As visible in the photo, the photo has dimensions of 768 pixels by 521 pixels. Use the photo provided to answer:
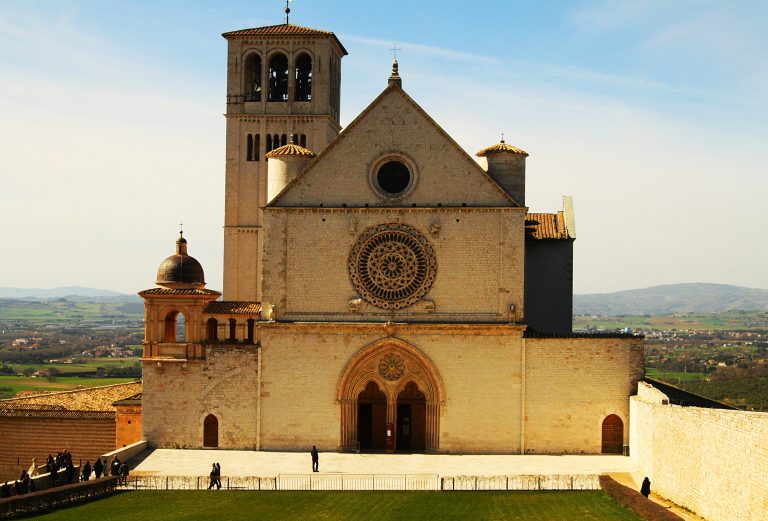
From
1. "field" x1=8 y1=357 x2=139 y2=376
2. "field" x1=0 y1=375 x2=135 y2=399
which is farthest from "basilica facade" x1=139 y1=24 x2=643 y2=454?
"field" x1=8 y1=357 x2=139 y2=376

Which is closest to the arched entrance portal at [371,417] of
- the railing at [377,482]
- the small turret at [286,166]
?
the railing at [377,482]

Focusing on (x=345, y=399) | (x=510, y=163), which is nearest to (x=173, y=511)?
(x=345, y=399)

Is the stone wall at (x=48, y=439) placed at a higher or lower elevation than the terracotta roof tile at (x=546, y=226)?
lower

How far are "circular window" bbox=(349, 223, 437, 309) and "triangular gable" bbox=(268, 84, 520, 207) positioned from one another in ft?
4.28

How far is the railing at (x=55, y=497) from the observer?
1280 inches

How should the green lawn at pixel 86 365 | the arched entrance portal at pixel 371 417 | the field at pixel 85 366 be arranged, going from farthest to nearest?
the green lawn at pixel 86 365
the field at pixel 85 366
the arched entrance portal at pixel 371 417

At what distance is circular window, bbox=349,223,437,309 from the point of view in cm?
4512

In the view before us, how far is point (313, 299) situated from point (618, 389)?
12.3 m

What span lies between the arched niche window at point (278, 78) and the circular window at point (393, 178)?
44.2ft

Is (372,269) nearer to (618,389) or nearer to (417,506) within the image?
(618,389)

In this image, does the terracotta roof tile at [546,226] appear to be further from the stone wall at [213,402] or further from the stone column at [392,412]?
the stone wall at [213,402]

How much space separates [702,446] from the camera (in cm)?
3109

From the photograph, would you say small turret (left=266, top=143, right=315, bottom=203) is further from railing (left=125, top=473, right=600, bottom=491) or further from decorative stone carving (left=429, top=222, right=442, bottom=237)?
railing (left=125, top=473, right=600, bottom=491)

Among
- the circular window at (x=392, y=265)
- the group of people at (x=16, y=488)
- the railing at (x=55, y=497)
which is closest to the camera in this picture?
the railing at (x=55, y=497)
